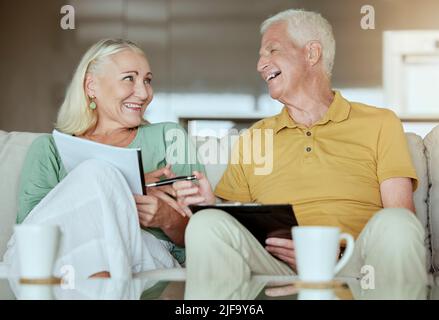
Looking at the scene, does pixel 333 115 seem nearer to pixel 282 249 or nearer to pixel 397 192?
pixel 397 192

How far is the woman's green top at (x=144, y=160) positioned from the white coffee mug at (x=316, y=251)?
984 mm

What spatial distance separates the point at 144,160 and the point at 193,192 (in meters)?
0.31

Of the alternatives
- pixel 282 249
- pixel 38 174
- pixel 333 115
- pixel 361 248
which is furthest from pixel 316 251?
pixel 38 174

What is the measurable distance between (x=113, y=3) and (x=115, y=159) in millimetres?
3260

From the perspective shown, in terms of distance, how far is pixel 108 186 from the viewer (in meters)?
1.89

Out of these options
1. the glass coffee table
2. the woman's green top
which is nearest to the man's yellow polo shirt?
the woman's green top

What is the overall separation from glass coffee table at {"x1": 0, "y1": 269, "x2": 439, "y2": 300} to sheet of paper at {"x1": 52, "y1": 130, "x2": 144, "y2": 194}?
1.92 ft

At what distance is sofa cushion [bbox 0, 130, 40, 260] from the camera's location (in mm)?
2385

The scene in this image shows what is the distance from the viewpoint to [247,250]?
68.7 inches

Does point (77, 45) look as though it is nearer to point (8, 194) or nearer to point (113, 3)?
point (113, 3)

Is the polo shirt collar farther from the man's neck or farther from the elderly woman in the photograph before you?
the elderly woman

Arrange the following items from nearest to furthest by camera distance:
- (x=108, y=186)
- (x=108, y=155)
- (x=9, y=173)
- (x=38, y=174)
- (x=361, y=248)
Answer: (x=361, y=248)
(x=108, y=186)
(x=108, y=155)
(x=38, y=174)
(x=9, y=173)

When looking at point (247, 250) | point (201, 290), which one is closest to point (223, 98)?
point (247, 250)
